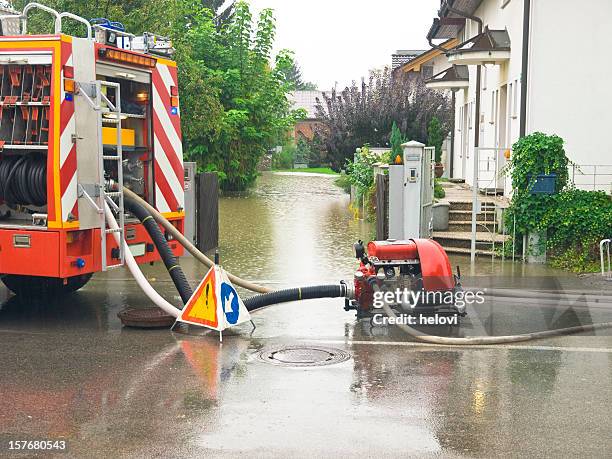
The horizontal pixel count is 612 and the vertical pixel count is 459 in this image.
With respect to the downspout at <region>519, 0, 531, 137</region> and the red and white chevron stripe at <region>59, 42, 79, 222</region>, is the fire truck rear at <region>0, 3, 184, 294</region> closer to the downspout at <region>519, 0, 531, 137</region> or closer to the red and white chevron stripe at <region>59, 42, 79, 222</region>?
the red and white chevron stripe at <region>59, 42, 79, 222</region>

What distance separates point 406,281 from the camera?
8812 millimetres

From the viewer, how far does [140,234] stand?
946 centimetres

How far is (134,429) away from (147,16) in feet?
45.5

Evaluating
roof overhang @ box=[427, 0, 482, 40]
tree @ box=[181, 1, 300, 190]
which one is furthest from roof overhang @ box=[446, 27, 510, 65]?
tree @ box=[181, 1, 300, 190]

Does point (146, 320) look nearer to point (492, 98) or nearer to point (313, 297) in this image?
point (313, 297)

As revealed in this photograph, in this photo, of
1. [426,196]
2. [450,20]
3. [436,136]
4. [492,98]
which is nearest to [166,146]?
[426,196]

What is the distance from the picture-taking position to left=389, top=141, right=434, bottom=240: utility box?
13.5 m

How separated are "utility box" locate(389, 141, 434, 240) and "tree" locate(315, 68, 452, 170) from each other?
670 inches

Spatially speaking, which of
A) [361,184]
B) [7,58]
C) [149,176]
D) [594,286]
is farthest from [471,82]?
[7,58]

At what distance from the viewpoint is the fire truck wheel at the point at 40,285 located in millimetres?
10312

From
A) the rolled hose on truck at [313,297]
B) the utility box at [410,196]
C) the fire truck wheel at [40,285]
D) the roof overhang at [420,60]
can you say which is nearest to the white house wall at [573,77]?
the utility box at [410,196]

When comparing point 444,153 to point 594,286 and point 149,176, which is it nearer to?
point 594,286

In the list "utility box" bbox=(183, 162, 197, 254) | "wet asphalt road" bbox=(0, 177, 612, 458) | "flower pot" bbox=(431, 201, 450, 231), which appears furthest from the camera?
"flower pot" bbox=(431, 201, 450, 231)

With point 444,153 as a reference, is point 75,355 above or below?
below
